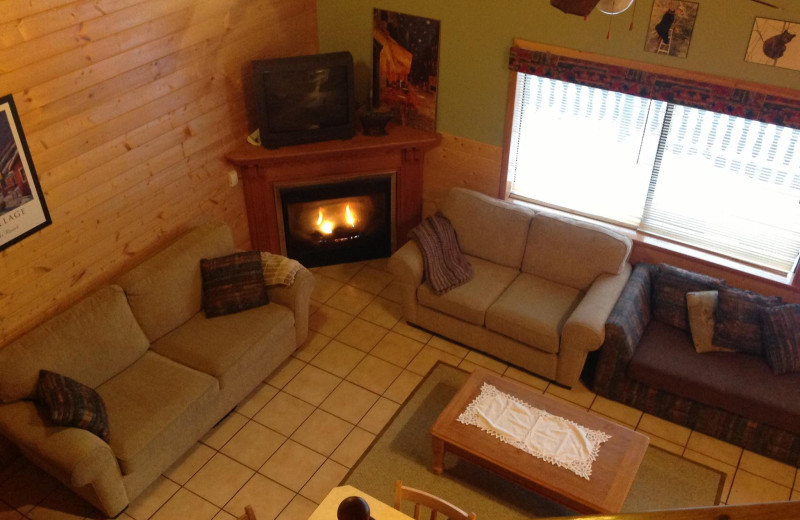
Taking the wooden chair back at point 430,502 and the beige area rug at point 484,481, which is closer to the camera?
the wooden chair back at point 430,502

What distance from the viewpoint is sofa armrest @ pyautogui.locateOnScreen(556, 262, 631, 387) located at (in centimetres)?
439

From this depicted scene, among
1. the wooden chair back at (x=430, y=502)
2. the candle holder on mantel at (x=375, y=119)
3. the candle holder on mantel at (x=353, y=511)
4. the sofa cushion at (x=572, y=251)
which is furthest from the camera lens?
the candle holder on mantel at (x=375, y=119)

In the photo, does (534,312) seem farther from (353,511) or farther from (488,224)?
(353,511)

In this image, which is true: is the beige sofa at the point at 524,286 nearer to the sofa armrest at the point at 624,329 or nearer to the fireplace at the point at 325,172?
the sofa armrest at the point at 624,329

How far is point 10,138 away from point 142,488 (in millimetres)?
2066

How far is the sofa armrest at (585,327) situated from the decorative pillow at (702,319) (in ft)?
1.59

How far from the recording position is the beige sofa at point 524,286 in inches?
181

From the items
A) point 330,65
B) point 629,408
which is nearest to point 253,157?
point 330,65

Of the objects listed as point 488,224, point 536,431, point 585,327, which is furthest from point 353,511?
point 488,224

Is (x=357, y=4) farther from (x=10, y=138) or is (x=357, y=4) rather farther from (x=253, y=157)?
(x=10, y=138)

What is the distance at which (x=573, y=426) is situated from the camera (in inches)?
154

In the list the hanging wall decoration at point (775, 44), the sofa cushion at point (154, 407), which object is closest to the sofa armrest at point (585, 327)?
the hanging wall decoration at point (775, 44)

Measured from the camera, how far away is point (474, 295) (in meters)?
4.91

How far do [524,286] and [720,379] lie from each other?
1.45 meters
